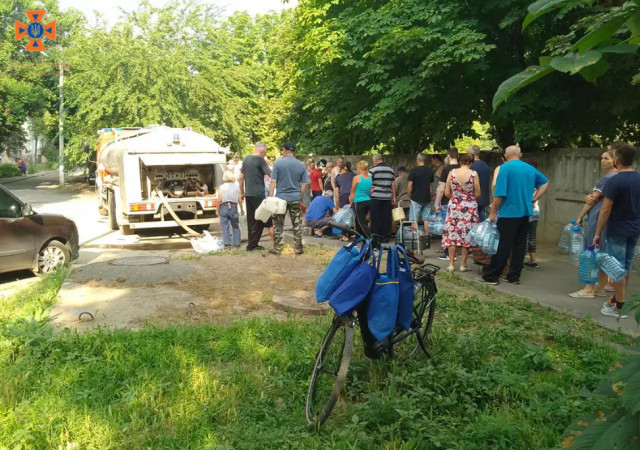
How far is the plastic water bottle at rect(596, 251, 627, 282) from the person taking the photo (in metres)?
6.67

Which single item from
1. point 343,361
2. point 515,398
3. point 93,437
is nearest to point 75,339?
point 93,437

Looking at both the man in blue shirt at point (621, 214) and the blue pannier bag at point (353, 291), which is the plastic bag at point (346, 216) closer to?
the man in blue shirt at point (621, 214)

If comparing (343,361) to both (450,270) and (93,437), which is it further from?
(450,270)

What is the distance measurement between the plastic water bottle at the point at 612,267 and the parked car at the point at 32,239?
775 centimetres

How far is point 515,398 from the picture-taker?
441 cm

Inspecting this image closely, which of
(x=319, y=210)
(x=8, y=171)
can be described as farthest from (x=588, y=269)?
(x=8, y=171)

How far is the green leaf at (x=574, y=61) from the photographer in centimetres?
133

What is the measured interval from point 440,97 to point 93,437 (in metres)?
10.5

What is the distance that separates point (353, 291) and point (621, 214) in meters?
4.09

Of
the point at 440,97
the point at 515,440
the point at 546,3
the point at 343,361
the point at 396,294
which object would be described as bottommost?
the point at 515,440

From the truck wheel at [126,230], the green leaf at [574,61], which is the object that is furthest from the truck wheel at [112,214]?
the green leaf at [574,61]

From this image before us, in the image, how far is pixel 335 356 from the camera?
14.7 feet

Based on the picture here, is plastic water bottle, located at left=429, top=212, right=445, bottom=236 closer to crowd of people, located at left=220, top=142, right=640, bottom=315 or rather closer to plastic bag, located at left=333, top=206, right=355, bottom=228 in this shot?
crowd of people, located at left=220, top=142, right=640, bottom=315

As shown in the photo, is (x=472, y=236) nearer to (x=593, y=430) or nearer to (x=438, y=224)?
(x=438, y=224)
